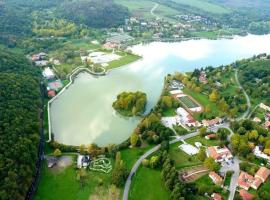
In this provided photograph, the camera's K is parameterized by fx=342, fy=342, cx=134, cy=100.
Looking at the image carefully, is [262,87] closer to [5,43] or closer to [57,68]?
[57,68]

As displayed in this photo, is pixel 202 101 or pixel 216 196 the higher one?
pixel 202 101

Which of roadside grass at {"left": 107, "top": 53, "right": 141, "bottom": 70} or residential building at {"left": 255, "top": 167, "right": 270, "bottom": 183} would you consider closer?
residential building at {"left": 255, "top": 167, "right": 270, "bottom": 183}

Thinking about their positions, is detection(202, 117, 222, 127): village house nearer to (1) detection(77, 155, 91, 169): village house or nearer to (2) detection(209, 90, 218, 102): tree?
(2) detection(209, 90, 218, 102): tree

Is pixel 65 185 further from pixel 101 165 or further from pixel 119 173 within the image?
pixel 119 173

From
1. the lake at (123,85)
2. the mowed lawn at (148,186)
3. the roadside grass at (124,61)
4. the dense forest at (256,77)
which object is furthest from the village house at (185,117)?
the roadside grass at (124,61)

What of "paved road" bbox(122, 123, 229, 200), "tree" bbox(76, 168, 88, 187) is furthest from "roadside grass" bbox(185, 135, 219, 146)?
"tree" bbox(76, 168, 88, 187)

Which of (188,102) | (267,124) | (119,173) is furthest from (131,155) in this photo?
(267,124)
